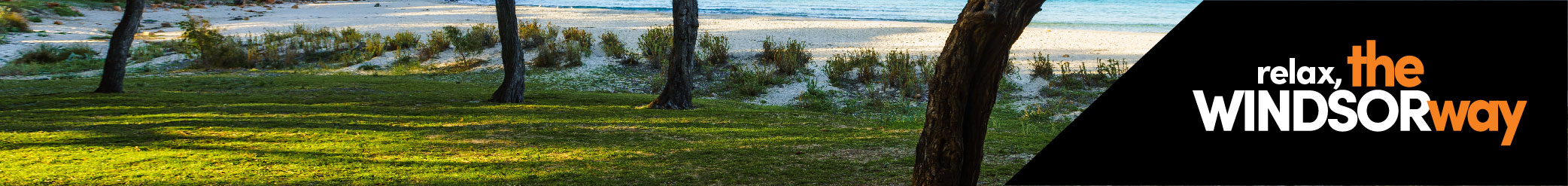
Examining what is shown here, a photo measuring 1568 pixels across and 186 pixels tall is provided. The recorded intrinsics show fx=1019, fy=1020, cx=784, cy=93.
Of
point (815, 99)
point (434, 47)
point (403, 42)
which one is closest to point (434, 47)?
point (434, 47)

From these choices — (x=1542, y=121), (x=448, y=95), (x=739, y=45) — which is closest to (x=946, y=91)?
(x=1542, y=121)

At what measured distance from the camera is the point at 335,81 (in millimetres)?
11484

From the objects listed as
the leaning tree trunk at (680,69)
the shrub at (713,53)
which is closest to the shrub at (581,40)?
the shrub at (713,53)

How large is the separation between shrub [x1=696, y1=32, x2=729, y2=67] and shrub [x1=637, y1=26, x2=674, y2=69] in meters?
0.48

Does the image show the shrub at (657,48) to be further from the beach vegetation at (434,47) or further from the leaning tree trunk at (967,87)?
the leaning tree trunk at (967,87)

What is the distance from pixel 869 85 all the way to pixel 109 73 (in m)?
7.79

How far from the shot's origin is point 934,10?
41938mm

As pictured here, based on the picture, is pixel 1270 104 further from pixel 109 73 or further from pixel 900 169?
pixel 109 73

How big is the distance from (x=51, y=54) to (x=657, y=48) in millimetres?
9702

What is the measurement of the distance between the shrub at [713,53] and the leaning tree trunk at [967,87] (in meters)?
10.8

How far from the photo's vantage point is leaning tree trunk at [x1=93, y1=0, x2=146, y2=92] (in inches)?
352

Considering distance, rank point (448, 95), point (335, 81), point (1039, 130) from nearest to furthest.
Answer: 1. point (1039, 130)
2. point (448, 95)
3. point (335, 81)

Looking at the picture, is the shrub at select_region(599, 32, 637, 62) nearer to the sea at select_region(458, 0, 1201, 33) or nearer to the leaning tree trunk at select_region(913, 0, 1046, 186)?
the sea at select_region(458, 0, 1201, 33)

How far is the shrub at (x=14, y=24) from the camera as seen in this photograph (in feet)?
67.9
